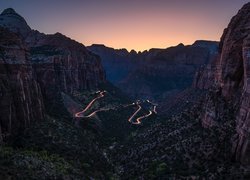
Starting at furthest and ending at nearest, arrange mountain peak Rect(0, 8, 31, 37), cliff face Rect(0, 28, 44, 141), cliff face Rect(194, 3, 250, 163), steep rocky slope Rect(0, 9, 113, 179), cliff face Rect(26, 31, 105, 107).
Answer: mountain peak Rect(0, 8, 31, 37) < cliff face Rect(26, 31, 105, 107) < cliff face Rect(0, 28, 44, 141) < cliff face Rect(194, 3, 250, 163) < steep rocky slope Rect(0, 9, 113, 179)

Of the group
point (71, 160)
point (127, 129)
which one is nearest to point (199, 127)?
point (71, 160)

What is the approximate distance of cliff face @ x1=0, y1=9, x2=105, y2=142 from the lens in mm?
71188

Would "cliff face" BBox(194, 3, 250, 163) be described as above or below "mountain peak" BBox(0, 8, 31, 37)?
below

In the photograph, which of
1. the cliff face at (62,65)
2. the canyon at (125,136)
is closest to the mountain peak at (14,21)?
the cliff face at (62,65)

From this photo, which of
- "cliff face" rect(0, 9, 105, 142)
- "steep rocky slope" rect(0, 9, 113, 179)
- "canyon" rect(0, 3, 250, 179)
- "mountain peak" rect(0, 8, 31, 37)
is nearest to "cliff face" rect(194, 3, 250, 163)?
"canyon" rect(0, 3, 250, 179)

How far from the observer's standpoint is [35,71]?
11100 cm

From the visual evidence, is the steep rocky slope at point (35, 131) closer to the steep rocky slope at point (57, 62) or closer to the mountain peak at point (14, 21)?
the steep rocky slope at point (57, 62)

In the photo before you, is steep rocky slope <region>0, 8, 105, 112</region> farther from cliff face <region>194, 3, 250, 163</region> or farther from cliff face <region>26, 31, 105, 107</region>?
cliff face <region>194, 3, 250, 163</region>

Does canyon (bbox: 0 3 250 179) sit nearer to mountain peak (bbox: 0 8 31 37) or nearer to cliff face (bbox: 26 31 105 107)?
cliff face (bbox: 26 31 105 107)

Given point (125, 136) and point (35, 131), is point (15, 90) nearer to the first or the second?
point (35, 131)

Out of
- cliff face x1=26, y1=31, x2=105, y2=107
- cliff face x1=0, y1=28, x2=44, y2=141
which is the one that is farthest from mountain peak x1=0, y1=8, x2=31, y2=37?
cliff face x1=0, y1=28, x2=44, y2=141

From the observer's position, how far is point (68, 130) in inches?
3457

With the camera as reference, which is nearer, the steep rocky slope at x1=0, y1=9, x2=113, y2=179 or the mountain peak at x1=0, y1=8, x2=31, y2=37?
the steep rocky slope at x1=0, y1=9, x2=113, y2=179

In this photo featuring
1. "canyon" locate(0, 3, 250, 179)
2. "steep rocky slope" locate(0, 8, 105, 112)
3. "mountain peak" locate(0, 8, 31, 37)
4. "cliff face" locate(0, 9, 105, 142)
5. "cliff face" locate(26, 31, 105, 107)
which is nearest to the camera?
"canyon" locate(0, 3, 250, 179)
